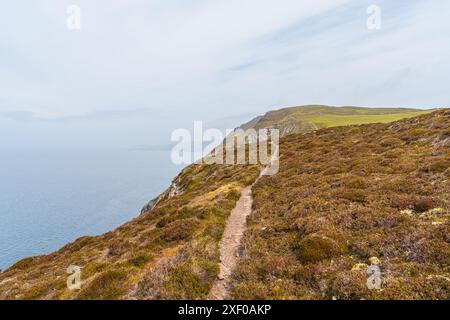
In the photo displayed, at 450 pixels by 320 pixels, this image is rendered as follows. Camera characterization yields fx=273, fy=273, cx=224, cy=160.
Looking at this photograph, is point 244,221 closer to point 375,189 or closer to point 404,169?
point 375,189

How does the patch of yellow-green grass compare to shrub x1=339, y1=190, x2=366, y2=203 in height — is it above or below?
above

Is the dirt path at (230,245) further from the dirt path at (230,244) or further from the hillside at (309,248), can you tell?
the hillside at (309,248)

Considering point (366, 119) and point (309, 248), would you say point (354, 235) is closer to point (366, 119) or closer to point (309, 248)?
point (309, 248)

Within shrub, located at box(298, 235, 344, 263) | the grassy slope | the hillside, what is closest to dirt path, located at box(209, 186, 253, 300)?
the hillside

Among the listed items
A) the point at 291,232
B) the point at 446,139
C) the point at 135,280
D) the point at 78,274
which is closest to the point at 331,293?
the point at 291,232

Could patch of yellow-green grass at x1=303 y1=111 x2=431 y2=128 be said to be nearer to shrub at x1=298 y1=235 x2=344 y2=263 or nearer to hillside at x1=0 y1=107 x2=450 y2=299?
hillside at x1=0 y1=107 x2=450 y2=299

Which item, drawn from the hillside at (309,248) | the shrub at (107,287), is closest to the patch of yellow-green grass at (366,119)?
the hillside at (309,248)
